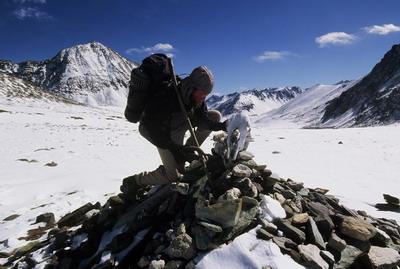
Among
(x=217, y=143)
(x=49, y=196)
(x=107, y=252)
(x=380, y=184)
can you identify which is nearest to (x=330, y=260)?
(x=217, y=143)

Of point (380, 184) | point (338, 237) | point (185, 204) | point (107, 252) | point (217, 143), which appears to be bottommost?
point (380, 184)

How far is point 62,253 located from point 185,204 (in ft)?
7.98

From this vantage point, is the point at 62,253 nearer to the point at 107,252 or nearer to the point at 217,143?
the point at 107,252

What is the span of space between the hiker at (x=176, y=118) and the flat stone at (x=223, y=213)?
4.41 feet

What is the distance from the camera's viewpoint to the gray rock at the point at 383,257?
537cm

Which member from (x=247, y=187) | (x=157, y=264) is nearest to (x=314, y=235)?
(x=247, y=187)

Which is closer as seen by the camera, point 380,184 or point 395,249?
point 395,249

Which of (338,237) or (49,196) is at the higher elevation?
(49,196)

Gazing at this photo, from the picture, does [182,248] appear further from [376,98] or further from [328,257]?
[376,98]

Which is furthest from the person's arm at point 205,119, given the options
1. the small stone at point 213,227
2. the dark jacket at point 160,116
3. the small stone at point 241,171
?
the small stone at point 213,227

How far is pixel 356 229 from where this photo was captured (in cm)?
590


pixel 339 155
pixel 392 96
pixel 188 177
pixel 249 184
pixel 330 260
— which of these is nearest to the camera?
pixel 330 260

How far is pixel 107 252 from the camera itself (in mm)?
6195

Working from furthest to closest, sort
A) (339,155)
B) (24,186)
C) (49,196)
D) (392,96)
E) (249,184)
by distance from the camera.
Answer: (392,96)
(339,155)
(24,186)
(49,196)
(249,184)
